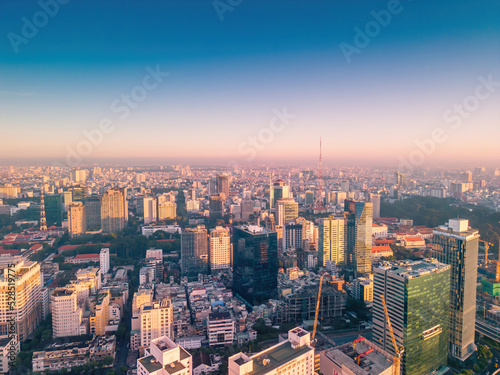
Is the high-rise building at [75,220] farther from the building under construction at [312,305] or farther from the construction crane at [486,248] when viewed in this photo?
the construction crane at [486,248]

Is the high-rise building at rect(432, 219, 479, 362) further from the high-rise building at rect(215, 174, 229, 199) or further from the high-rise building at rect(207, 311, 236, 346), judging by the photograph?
the high-rise building at rect(215, 174, 229, 199)

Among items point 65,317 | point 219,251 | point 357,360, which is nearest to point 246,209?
point 219,251

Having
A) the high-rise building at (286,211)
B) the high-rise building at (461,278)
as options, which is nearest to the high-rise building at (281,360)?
the high-rise building at (461,278)

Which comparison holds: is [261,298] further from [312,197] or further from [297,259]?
[312,197]

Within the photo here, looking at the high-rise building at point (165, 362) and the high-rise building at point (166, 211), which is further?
the high-rise building at point (166, 211)

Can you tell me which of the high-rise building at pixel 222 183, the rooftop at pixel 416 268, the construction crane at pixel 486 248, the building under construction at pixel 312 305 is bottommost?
the building under construction at pixel 312 305

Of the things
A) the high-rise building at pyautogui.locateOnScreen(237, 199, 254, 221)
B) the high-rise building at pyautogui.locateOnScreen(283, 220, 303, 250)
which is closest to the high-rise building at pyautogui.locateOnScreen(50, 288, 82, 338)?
the high-rise building at pyautogui.locateOnScreen(283, 220, 303, 250)

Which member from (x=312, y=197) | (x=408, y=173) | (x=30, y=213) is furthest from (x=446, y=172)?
(x=30, y=213)
